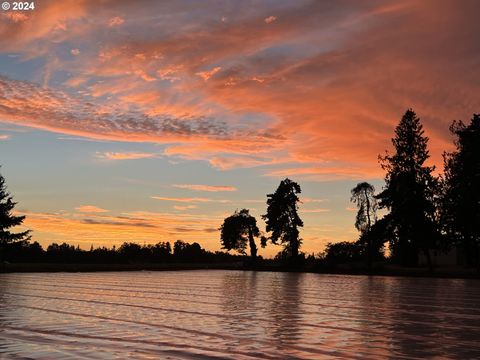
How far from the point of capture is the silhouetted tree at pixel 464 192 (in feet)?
189

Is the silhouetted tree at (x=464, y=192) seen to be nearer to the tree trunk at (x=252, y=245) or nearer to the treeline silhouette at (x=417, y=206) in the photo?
the treeline silhouette at (x=417, y=206)

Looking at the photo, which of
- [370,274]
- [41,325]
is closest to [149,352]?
[41,325]

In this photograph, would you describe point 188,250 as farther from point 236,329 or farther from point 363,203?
point 236,329

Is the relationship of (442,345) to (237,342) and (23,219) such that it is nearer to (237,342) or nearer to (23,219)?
(237,342)

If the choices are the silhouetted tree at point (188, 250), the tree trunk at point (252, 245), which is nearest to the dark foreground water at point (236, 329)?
the tree trunk at point (252, 245)

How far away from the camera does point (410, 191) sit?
204 ft

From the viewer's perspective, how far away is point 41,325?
47.7 ft

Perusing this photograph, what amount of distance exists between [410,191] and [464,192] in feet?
19.9

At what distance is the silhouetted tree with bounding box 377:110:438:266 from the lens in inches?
2376

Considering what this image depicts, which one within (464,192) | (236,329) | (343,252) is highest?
(464,192)

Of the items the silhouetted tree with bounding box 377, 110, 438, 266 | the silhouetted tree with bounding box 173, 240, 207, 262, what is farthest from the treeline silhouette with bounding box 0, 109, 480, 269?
the silhouetted tree with bounding box 173, 240, 207, 262

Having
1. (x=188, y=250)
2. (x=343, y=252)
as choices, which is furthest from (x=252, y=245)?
(x=188, y=250)

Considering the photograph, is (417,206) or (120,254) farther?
(120,254)

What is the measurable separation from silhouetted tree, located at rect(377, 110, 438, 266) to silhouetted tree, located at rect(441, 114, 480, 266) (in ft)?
6.11
